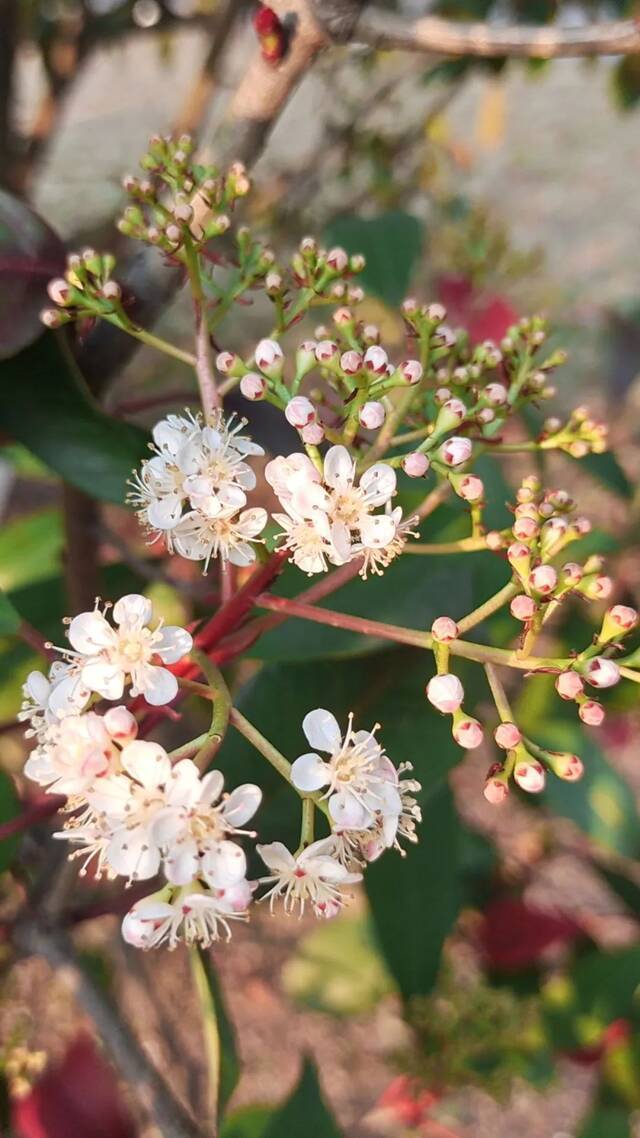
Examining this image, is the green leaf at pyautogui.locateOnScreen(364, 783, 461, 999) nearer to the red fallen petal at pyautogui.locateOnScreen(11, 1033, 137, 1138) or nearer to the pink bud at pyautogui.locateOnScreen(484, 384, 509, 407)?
the red fallen petal at pyautogui.locateOnScreen(11, 1033, 137, 1138)

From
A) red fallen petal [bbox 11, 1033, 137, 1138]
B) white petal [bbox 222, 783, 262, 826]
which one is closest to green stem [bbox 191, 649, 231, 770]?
white petal [bbox 222, 783, 262, 826]

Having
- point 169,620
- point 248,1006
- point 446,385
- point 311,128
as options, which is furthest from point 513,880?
point 311,128

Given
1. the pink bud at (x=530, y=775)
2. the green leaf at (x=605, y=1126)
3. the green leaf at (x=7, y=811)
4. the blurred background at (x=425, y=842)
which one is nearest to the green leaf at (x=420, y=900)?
the blurred background at (x=425, y=842)

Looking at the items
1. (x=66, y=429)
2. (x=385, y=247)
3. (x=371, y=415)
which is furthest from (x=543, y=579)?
(x=385, y=247)

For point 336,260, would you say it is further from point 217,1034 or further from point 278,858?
point 217,1034

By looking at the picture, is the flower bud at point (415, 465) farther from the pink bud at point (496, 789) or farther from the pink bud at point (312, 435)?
the pink bud at point (496, 789)

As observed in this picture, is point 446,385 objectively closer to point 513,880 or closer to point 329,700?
point 329,700
